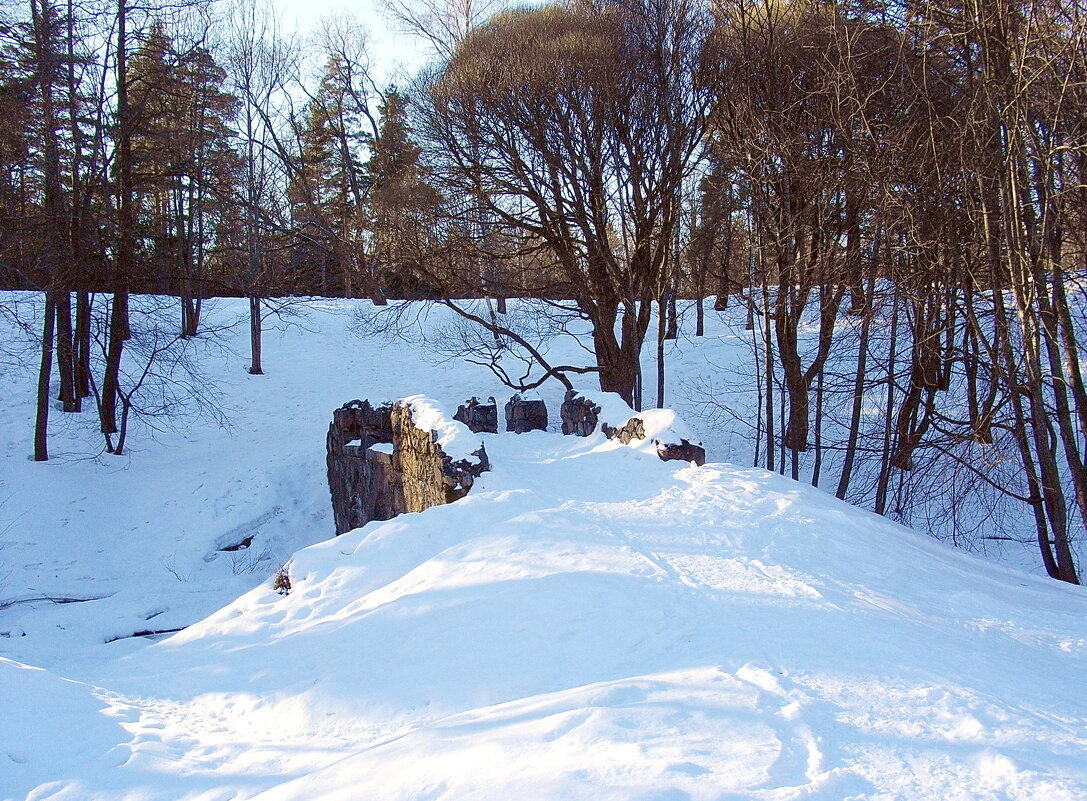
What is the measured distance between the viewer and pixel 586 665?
4020mm

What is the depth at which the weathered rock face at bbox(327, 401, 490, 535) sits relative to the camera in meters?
8.18

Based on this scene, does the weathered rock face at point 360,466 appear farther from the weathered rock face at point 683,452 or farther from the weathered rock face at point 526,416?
the weathered rock face at point 683,452

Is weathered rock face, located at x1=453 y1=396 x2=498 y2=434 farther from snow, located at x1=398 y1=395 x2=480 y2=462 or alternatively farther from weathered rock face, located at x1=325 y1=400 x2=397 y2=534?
snow, located at x1=398 y1=395 x2=480 y2=462

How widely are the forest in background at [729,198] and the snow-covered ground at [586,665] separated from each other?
150 inches

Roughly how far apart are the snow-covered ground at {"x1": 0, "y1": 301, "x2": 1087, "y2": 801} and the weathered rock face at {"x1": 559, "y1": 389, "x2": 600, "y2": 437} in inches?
67.3

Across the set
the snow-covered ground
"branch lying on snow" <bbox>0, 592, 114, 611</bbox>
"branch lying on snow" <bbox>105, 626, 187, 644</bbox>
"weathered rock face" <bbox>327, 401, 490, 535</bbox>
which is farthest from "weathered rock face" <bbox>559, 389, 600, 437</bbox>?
"branch lying on snow" <bbox>0, 592, 114, 611</bbox>

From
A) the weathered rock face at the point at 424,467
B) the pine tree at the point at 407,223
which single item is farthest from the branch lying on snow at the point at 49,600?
the pine tree at the point at 407,223

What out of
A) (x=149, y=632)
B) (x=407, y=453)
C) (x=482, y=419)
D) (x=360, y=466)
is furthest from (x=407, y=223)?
(x=149, y=632)

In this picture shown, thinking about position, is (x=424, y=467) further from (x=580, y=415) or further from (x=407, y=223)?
(x=407, y=223)

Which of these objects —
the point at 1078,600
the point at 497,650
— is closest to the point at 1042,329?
the point at 1078,600

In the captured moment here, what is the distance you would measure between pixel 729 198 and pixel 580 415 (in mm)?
5974

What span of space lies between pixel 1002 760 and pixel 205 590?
975cm

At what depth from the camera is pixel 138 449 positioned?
15781mm

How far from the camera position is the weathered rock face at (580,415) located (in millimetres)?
11180
